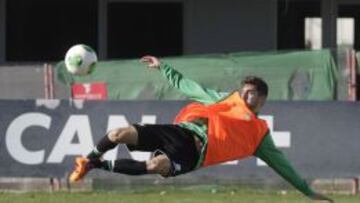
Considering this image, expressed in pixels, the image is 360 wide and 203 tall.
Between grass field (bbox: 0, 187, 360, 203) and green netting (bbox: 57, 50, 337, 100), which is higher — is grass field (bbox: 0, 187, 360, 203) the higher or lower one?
the lower one

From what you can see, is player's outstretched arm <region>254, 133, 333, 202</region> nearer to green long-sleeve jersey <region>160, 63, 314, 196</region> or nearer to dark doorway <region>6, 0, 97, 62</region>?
green long-sleeve jersey <region>160, 63, 314, 196</region>

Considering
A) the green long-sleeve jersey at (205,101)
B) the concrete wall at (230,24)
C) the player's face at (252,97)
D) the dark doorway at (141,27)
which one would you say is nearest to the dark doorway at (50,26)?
the dark doorway at (141,27)

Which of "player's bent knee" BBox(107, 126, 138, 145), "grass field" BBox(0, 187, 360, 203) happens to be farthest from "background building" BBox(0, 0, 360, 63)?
"player's bent knee" BBox(107, 126, 138, 145)

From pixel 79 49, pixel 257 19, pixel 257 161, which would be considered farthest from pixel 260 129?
pixel 257 19

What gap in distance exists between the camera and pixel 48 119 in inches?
526

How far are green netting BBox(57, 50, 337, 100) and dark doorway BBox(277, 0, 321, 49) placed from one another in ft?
10.4

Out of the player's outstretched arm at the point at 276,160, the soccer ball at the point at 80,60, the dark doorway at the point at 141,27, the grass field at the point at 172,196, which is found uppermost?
the dark doorway at the point at 141,27

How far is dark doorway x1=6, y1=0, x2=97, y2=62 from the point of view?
54.0ft

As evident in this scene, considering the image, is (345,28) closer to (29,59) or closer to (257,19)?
(257,19)

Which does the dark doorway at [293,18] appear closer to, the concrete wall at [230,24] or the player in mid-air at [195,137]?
the concrete wall at [230,24]

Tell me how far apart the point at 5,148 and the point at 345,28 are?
709 cm

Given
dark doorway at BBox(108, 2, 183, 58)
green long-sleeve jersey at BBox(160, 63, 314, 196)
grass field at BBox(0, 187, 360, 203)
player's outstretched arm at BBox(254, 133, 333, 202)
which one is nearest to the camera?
green long-sleeve jersey at BBox(160, 63, 314, 196)

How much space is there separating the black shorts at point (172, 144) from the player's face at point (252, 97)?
58cm

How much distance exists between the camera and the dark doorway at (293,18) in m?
16.9
